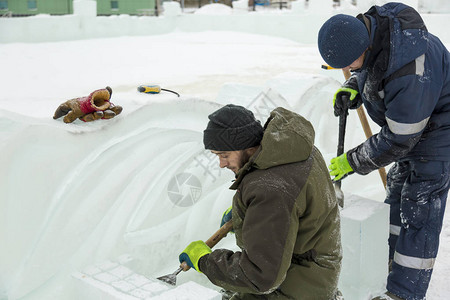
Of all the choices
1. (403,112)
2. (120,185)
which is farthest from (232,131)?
(403,112)

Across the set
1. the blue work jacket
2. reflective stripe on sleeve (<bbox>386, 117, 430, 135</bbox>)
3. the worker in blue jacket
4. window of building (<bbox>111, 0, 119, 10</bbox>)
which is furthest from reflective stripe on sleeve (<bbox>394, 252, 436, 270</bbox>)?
window of building (<bbox>111, 0, 119, 10</bbox>)

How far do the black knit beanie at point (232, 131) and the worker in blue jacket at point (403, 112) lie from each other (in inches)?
27.7

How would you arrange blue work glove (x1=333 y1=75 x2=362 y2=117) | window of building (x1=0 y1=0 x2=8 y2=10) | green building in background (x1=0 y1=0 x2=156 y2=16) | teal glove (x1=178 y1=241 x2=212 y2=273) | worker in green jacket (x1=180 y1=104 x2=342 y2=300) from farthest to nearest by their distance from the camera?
green building in background (x1=0 y1=0 x2=156 y2=16), window of building (x1=0 y1=0 x2=8 y2=10), blue work glove (x1=333 y1=75 x2=362 y2=117), teal glove (x1=178 y1=241 x2=212 y2=273), worker in green jacket (x1=180 y1=104 x2=342 y2=300)

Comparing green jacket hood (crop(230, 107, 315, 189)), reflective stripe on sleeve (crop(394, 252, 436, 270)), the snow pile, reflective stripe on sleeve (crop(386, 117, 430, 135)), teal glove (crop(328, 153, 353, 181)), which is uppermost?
the snow pile

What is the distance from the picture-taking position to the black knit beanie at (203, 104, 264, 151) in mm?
1741

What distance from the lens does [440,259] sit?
3271mm

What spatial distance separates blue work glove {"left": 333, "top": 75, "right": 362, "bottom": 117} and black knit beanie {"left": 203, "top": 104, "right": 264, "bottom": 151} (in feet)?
4.12

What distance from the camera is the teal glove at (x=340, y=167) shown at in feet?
9.00

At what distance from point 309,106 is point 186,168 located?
139 centimetres

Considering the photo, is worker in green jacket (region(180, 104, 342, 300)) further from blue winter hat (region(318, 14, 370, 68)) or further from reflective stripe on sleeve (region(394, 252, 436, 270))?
reflective stripe on sleeve (region(394, 252, 436, 270))

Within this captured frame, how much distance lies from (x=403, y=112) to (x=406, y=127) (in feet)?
0.26

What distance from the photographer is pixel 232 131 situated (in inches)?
68.4

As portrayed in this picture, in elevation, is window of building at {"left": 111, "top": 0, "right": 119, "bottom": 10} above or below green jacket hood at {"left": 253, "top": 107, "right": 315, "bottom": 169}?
above

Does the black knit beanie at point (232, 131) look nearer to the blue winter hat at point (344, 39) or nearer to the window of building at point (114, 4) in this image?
the blue winter hat at point (344, 39)
